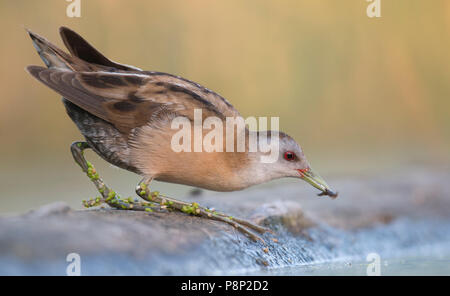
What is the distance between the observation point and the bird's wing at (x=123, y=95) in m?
5.69

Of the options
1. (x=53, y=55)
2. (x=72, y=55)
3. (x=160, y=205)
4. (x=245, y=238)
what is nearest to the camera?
(x=245, y=238)

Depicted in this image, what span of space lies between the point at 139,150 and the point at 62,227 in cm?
157

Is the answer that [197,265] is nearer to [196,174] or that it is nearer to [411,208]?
[196,174]

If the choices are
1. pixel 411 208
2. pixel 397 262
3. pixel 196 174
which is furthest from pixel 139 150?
pixel 411 208

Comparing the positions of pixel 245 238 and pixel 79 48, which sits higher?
pixel 79 48

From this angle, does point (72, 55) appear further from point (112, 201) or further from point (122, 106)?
point (112, 201)

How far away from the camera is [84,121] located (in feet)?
19.3

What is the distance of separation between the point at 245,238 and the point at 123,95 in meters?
1.74

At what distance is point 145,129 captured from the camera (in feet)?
18.8

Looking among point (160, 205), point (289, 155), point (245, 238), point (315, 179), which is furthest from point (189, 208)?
point (315, 179)

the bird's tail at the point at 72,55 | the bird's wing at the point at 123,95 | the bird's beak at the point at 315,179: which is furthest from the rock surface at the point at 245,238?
the bird's tail at the point at 72,55

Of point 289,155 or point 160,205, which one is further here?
point 289,155

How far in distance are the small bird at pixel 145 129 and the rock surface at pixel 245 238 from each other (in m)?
0.33

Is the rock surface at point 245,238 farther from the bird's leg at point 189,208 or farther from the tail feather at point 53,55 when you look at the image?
the tail feather at point 53,55
